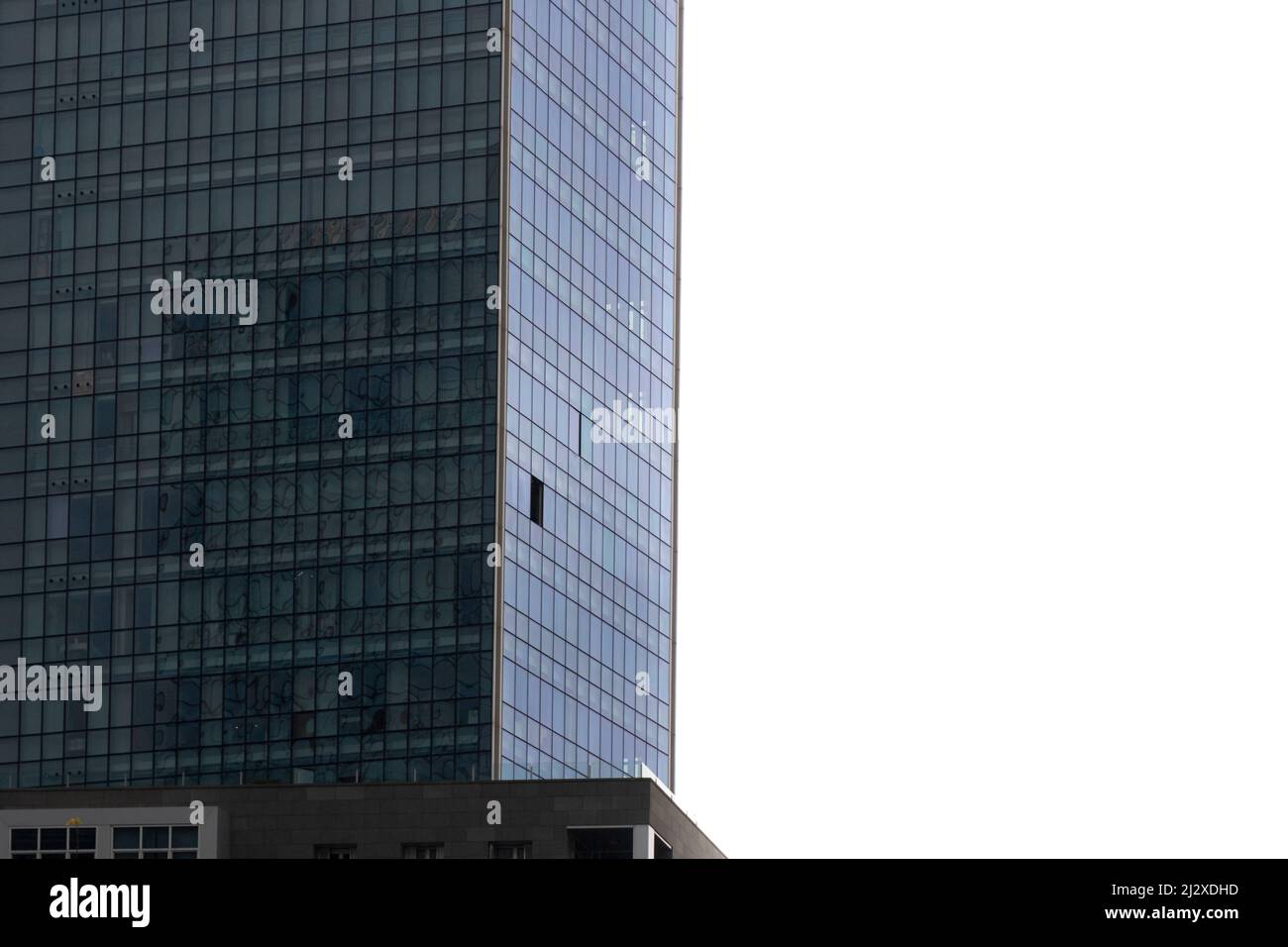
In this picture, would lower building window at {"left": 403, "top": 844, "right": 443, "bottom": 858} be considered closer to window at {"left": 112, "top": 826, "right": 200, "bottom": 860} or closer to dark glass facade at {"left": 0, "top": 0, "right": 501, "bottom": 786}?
window at {"left": 112, "top": 826, "right": 200, "bottom": 860}

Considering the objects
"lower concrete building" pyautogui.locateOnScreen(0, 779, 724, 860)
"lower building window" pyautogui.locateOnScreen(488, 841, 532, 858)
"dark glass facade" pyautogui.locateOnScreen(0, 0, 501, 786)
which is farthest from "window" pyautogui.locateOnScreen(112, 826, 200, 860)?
"dark glass facade" pyautogui.locateOnScreen(0, 0, 501, 786)

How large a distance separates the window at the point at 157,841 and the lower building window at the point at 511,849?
16.7 metres

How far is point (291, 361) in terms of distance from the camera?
195875 mm

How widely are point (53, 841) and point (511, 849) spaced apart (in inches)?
1009

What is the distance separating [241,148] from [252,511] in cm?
2552

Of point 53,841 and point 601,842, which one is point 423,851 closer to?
point 601,842

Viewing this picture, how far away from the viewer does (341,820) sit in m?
161

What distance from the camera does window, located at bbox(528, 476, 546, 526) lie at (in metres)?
190

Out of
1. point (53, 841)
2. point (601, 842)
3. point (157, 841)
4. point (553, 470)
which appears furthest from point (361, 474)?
point (601, 842)

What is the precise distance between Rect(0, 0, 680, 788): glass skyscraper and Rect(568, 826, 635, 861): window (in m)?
23.6

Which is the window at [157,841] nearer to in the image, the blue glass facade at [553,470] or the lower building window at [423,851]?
the lower building window at [423,851]
